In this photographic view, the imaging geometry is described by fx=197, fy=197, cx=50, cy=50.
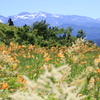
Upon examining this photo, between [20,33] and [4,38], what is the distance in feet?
5.51

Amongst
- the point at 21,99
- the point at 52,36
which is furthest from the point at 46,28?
the point at 21,99

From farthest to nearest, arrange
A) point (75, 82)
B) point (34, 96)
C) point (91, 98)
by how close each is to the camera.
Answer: point (91, 98) < point (75, 82) < point (34, 96)

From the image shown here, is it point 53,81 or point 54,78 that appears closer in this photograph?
point 54,78

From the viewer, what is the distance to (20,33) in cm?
1820

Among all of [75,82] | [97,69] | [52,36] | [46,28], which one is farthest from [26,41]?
[75,82]

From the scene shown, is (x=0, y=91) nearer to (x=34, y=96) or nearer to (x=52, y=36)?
(x=34, y=96)

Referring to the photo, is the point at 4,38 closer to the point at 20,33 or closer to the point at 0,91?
the point at 20,33

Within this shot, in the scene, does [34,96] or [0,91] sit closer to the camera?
[34,96]

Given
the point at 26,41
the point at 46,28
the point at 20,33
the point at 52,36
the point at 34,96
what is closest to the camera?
the point at 34,96

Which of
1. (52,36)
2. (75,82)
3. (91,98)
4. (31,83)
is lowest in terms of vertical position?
(52,36)

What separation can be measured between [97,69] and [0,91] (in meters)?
1.22

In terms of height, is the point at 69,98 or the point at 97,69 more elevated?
the point at 69,98

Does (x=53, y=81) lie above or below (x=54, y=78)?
below

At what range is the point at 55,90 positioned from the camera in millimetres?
692
